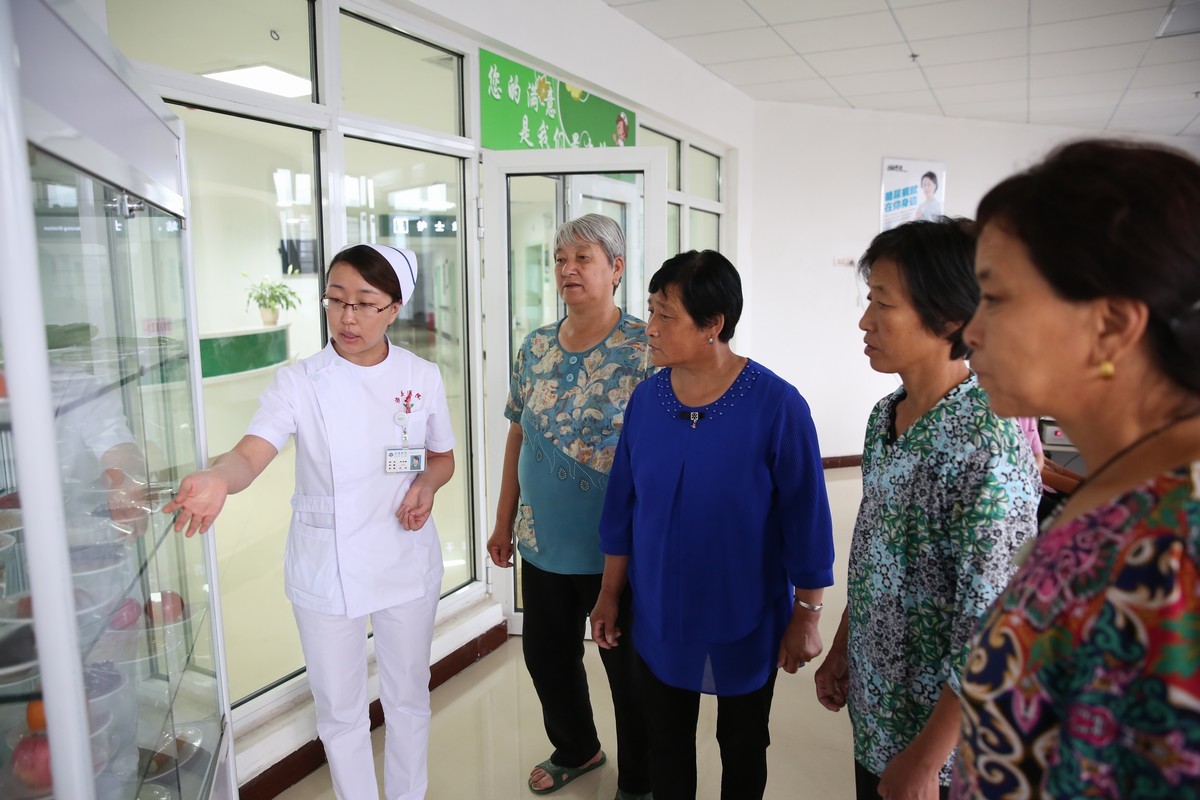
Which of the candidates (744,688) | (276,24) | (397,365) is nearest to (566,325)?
(397,365)

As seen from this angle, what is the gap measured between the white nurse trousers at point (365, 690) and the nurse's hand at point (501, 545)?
0.31 meters

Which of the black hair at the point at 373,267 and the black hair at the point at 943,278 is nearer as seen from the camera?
the black hair at the point at 943,278

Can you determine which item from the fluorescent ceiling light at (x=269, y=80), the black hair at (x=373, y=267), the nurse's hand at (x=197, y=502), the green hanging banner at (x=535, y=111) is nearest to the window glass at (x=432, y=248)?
the green hanging banner at (x=535, y=111)

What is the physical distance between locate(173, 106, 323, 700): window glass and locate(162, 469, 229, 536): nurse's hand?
61.9 inches

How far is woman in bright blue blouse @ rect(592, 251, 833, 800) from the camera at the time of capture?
1595 mm

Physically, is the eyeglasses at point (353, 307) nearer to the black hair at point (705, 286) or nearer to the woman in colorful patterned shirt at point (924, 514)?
the black hair at point (705, 286)

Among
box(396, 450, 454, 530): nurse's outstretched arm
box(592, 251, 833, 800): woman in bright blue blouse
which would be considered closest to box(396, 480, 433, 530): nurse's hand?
box(396, 450, 454, 530): nurse's outstretched arm

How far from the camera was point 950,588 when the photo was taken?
121 centimetres

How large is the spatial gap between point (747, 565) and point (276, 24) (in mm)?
2437

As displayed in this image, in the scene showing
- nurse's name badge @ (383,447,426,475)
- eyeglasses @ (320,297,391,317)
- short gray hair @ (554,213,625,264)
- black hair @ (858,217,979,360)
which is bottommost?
nurse's name badge @ (383,447,426,475)

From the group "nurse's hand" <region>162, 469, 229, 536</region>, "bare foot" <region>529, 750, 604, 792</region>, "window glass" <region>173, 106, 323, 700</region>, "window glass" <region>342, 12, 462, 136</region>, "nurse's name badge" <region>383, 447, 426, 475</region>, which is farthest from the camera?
"window glass" <region>173, 106, 323, 700</region>

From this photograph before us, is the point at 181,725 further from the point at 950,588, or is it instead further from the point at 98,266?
the point at 950,588

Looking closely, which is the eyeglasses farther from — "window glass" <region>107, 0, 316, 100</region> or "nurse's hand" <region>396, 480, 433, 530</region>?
"window glass" <region>107, 0, 316, 100</region>

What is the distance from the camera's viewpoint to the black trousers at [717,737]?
171 cm
